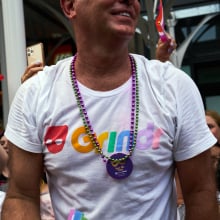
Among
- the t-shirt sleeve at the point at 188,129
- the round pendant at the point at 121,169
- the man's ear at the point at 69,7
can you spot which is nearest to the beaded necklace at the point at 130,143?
the round pendant at the point at 121,169

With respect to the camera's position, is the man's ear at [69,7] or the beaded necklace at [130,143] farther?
the man's ear at [69,7]

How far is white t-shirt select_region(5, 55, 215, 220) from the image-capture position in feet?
4.99

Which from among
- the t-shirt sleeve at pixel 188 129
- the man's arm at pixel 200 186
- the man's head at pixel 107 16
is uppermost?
the man's head at pixel 107 16

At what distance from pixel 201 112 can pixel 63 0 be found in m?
0.61

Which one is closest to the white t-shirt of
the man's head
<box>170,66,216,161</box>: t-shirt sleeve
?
<box>170,66,216,161</box>: t-shirt sleeve

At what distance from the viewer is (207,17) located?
1145 cm

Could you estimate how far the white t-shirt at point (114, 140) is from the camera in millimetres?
1520

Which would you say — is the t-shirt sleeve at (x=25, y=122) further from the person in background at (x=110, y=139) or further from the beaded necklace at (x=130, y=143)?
the beaded necklace at (x=130, y=143)

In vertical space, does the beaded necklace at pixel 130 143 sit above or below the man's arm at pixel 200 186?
above

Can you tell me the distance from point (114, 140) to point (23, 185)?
322 millimetres

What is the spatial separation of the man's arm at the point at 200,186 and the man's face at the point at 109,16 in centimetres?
44

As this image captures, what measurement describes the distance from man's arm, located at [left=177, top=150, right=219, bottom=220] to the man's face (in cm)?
44

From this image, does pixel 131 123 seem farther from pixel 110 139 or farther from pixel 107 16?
pixel 107 16

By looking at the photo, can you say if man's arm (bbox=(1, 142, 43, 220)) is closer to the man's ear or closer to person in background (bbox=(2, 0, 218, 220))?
person in background (bbox=(2, 0, 218, 220))
